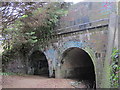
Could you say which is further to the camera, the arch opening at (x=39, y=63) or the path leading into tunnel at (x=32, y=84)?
the arch opening at (x=39, y=63)

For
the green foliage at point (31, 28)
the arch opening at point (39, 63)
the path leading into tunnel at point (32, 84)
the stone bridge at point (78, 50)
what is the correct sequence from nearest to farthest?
1. the stone bridge at point (78, 50)
2. the green foliage at point (31, 28)
3. the path leading into tunnel at point (32, 84)
4. the arch opening at point (39, 63)

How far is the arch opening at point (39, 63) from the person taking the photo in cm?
1173

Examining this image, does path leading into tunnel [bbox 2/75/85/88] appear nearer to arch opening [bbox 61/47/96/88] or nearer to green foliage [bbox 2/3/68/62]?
arch opening [bbox 61/47/96/88]

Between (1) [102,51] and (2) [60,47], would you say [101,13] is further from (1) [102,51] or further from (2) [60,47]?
(2) [60,47]

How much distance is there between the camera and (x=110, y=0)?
19.9 feet

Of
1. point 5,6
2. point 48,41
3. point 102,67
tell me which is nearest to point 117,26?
point 102,67

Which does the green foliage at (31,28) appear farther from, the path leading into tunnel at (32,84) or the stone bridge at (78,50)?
the path leading into tunnel at (32,84)

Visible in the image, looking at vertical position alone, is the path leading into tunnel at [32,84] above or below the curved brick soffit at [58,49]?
below

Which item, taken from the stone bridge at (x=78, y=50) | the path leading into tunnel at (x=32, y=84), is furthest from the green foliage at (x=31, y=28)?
the path leading into tunnel at (x=32, y=84)

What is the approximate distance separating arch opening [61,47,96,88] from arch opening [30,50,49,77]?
3508mm

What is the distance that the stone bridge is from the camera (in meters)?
5.92

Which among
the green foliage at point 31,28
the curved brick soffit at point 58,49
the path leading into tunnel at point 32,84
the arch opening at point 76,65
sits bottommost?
the path leading into tunnel at point 32,84

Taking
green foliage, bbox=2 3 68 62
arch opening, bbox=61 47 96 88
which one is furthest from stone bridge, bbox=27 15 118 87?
green foliage, bbox=2 3 68 62

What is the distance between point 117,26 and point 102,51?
4.87 ft
